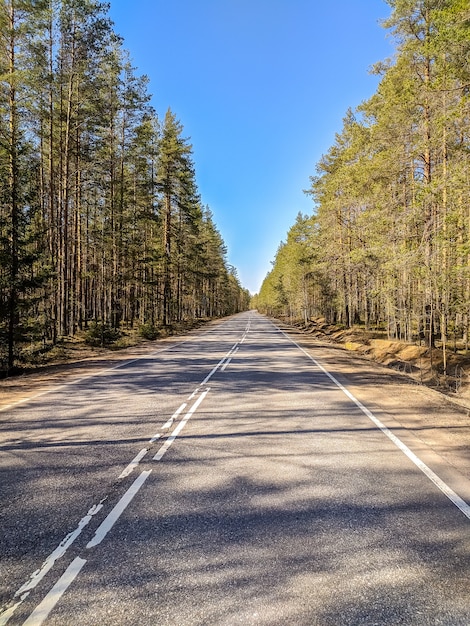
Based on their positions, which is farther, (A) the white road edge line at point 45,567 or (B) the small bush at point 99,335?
(B) the small bush at point 99,335

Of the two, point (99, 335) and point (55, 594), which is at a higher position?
point (99, 335)

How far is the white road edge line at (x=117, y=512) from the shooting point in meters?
3.30

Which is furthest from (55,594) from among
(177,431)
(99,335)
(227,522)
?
(99,335)

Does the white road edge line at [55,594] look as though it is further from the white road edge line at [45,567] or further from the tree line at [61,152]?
the tree line at [61,152]

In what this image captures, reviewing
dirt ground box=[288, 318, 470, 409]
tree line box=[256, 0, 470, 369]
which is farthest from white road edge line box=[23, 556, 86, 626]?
tree line box=[256, 0, 470, 369]

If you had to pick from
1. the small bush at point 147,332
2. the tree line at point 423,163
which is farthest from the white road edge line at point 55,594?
the small bush at point 147,332

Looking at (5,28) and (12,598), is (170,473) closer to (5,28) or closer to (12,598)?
(12,598)

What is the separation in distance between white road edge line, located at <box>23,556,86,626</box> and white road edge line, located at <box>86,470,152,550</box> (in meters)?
0.25

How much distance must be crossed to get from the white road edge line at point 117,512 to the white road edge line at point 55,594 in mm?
248

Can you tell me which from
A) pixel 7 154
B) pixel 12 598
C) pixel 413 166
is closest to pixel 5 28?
pixel 7 154

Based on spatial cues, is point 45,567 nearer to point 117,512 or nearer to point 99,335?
point 117,512

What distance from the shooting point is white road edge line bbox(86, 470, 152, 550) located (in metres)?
3.30

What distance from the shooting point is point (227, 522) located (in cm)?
357

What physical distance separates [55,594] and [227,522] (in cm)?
149
